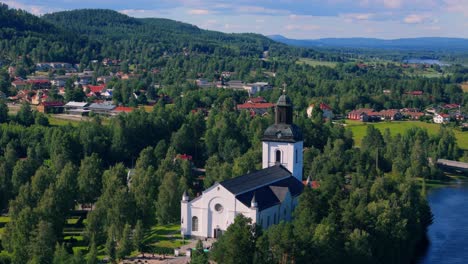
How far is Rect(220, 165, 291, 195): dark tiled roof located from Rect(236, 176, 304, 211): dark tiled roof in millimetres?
272

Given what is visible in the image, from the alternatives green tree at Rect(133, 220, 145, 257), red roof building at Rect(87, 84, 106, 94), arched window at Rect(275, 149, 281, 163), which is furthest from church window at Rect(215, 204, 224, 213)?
red roof building at Rect(87, 84, 106, 94)

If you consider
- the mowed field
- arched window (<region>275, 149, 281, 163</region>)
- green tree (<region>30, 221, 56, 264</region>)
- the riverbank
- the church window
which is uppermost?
arched window (<region>275, 149, 281, 163</region>)

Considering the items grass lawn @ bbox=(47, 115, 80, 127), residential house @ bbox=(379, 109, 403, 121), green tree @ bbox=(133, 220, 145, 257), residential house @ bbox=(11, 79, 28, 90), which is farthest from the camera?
residential house @ bbox=(11, 79, 28, 90)

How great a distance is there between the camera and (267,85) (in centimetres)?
13238

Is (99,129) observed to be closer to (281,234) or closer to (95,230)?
(95,230)

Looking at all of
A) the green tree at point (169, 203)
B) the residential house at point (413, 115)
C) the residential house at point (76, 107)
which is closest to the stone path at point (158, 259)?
the green tree at point (169, 203)

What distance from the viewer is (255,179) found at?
4197cm

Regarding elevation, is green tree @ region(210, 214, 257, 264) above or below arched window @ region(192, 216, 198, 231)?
above

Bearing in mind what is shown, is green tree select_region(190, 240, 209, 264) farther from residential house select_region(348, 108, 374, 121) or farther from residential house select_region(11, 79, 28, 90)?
residential house select_region(11, 79, 28, 90)

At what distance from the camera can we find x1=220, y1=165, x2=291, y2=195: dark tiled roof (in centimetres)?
3984

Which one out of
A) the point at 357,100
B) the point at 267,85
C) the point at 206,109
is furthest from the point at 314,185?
the point at 267,85

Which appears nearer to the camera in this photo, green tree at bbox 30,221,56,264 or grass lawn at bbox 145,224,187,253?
green tree at bbox 30,221,56,264

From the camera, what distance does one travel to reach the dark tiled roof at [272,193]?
1563 inches

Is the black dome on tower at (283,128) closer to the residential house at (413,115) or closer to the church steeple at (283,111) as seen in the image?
the church steeple at (283,111)
